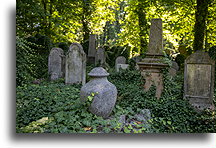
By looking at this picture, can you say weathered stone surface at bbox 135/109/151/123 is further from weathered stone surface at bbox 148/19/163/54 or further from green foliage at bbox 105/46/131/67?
green foliage at bbox 105/46/131/67

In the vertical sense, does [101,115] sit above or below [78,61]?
below

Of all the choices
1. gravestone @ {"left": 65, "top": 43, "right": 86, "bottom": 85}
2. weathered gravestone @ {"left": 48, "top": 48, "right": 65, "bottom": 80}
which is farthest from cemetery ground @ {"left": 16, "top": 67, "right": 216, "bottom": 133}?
weathered gravestone @ {"left": 48, "top": 48, "right": 65, "bottom": 80}

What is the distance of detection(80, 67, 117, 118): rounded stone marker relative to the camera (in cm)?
247

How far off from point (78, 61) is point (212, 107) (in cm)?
328

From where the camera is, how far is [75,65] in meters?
4.65

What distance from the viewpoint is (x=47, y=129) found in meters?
2.25

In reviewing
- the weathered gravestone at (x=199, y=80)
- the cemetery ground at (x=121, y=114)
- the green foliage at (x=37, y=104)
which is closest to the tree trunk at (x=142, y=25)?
the cemetery ground at (x=121, y=114)

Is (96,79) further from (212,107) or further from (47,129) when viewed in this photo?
(212,107)

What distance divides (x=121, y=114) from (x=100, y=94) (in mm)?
632

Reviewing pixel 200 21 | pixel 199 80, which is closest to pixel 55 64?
pixel 199 80

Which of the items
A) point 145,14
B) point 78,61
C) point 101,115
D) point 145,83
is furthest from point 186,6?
point 101,115

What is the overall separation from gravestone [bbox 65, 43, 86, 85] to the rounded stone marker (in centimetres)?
205

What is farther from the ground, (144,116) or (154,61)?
(154,61)

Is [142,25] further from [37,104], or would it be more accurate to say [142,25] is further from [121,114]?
[37,104]
